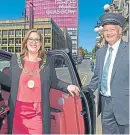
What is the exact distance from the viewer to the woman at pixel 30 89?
2576mm

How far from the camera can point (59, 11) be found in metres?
78.0

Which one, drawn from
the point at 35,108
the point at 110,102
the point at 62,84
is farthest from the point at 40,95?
the point at 110,102

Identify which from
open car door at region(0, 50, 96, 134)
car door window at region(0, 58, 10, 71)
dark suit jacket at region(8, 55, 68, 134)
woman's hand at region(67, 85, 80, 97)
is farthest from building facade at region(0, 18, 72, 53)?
dark suit jacket at region(8, 55, 68, 134)

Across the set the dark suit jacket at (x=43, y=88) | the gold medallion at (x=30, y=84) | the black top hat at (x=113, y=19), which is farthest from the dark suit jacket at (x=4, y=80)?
the black top hat at (x=113, y=19)

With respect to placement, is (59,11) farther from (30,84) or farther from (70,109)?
(30,84)

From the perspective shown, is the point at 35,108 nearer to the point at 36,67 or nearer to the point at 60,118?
the point at 36,67

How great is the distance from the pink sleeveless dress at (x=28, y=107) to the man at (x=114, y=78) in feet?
2.05

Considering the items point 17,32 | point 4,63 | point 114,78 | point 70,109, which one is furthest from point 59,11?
point 114,78

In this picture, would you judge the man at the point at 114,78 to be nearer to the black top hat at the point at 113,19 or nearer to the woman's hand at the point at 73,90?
the black top hat at the point at 113,19

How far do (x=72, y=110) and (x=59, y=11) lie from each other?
7663 centimetres

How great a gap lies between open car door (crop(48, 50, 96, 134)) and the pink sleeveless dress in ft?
0.99

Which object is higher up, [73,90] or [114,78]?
[114,78]

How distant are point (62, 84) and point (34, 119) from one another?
17.8 inches

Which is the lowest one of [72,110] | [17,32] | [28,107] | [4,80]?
[72,110]
